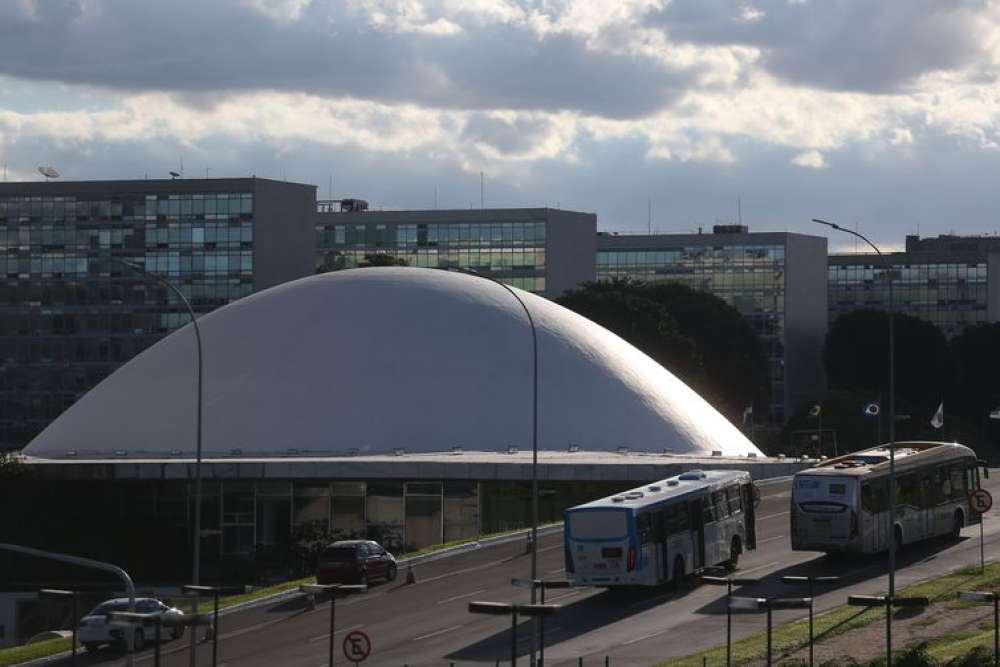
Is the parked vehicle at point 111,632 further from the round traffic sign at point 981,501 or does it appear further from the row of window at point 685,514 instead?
the round traffic sign at point 981,501

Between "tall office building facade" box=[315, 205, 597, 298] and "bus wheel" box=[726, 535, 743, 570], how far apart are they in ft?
408

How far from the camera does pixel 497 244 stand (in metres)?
196

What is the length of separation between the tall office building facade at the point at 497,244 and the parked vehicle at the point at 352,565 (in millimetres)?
123078

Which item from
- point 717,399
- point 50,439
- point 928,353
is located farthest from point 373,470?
point 928,353

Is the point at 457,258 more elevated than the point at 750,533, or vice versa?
the point at 457,258

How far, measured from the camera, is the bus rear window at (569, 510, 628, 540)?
59.7 meters

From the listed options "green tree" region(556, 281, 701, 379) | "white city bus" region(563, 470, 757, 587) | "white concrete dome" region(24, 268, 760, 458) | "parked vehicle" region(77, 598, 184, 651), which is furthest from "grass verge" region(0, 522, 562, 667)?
"green tree" region(556, 281, 701, 379)

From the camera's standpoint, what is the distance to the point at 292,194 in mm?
166875

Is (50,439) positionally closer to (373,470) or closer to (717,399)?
(373,470)

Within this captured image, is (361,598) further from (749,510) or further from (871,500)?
(871,500)

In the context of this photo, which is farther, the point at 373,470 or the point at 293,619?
the point at 373,470

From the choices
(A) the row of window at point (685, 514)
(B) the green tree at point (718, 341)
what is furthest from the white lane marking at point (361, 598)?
(B) the green tree at point (718, 341)

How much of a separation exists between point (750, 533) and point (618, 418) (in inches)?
1320

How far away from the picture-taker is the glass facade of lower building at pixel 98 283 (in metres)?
160
